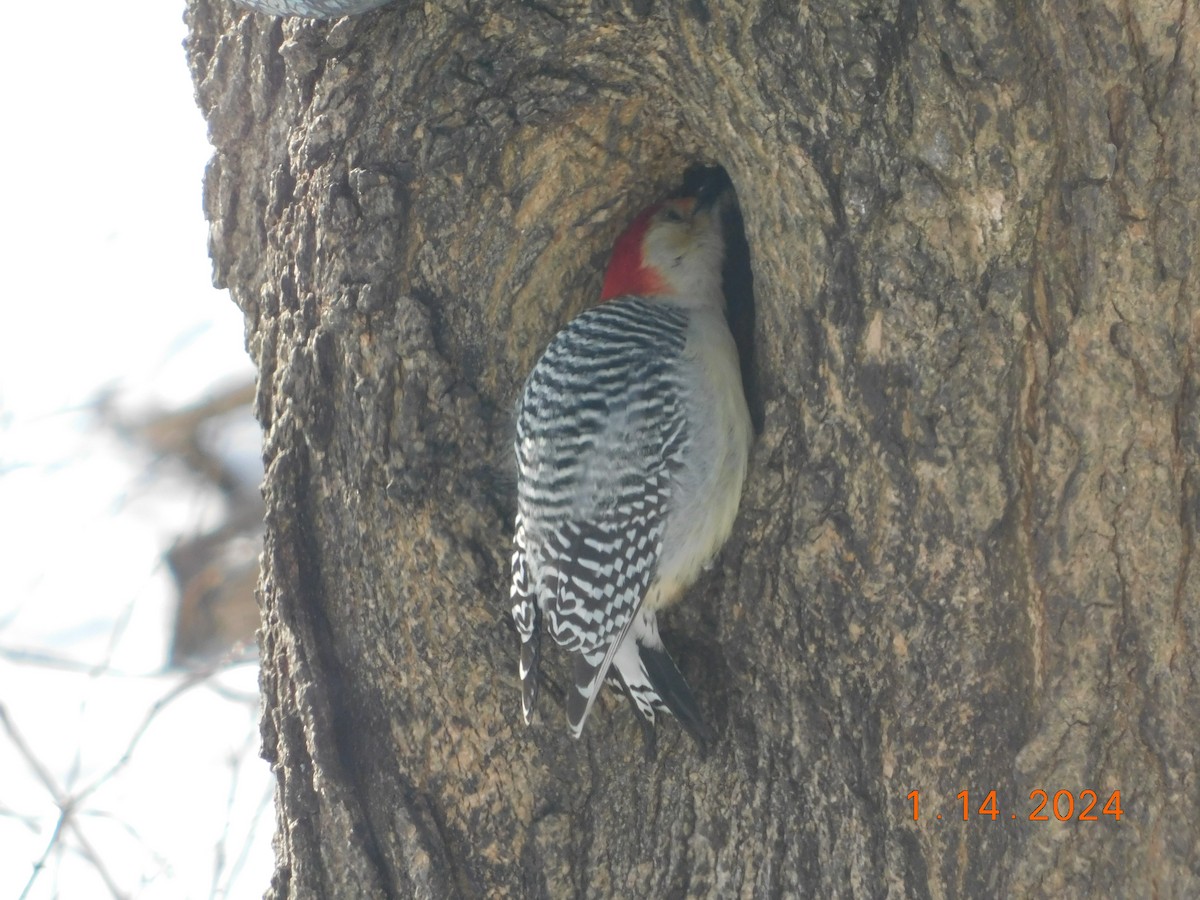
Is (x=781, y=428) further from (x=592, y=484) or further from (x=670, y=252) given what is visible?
(x=670, y=252)

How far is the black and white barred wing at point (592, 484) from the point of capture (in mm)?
2996

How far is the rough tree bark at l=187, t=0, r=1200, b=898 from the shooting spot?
7.59ft

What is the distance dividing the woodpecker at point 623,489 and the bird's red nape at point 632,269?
18 mm

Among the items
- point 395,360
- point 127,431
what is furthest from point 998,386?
point 127,431

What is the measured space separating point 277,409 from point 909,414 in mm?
1654

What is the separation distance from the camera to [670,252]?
3512 millimetres

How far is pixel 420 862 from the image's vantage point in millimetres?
2996
